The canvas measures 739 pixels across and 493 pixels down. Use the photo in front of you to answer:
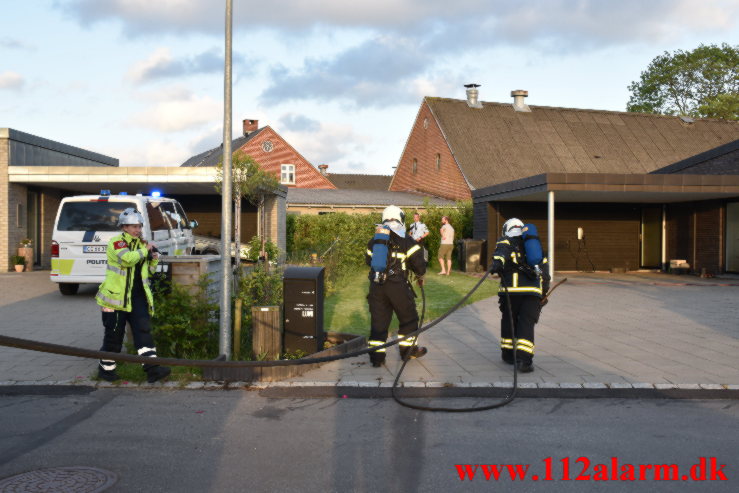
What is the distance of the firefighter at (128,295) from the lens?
6762mm

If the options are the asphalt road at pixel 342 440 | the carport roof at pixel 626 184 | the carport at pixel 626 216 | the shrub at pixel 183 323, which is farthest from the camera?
the carport at pixel 626 216

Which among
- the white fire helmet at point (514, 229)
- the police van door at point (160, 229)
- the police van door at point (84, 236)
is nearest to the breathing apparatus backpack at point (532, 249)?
the white fire helmet at point (514, 229)

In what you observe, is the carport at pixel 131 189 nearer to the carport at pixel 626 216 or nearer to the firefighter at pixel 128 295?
the carport at pixel 626 216

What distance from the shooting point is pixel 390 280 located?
750 centimetres

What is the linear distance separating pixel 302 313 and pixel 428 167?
31.6m

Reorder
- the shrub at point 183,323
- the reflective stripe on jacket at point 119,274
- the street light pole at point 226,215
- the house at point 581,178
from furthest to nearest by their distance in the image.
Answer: the house at point 581,178 < the shrub at point 183,323 < the street light pole at point 226,215 < the reflective stripe on jacket at point 119,274

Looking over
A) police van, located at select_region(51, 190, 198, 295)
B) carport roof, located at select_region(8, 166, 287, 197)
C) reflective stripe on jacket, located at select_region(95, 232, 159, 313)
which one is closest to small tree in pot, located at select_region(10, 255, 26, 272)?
carport roof, located at select_region(8, 166, 287, 197)

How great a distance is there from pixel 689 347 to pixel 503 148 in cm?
2822

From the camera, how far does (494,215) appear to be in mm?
22094

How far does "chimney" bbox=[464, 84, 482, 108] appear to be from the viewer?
39.2m

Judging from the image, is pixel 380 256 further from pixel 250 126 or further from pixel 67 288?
pixel 250 126

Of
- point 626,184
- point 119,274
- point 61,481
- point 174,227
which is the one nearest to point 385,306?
point 119,274

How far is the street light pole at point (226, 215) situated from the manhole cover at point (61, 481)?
299 cm

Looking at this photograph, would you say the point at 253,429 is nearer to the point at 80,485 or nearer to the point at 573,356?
the point at 80,485
